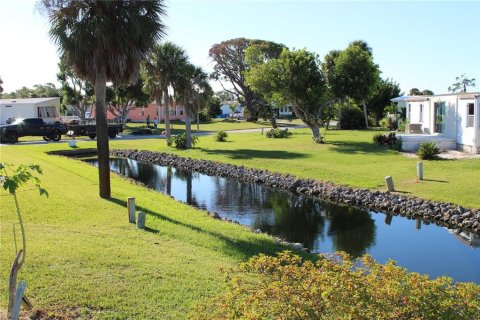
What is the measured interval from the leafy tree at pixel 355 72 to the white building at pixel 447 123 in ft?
12.8

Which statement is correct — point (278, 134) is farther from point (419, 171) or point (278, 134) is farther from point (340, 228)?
point (340, 228)

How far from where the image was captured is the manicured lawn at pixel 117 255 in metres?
6.89

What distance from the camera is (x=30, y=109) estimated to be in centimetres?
5134

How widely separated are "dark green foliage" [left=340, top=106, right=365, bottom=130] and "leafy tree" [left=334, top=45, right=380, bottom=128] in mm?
14746

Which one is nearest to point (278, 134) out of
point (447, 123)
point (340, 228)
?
point (447, 123)

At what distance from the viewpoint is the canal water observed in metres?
12.2

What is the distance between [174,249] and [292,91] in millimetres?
25016

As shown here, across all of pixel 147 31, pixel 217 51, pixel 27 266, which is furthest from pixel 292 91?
pixel 217 51

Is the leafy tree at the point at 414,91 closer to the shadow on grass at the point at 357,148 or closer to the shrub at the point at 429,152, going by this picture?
the shadow on grass at the point at 357,148

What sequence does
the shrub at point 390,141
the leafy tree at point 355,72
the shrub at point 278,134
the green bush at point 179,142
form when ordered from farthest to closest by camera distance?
the shrub at point 278,134 < the green bush at point 179,142 < the leafy tree at point 355,72 < the shrub at point 390,141

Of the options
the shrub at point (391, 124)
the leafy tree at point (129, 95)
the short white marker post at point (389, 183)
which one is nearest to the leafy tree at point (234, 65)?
the leafy tree at point (129, 95)

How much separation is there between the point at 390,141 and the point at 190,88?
46.5 ft

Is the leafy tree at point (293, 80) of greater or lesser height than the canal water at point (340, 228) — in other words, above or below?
above

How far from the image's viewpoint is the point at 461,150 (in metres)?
28.4
